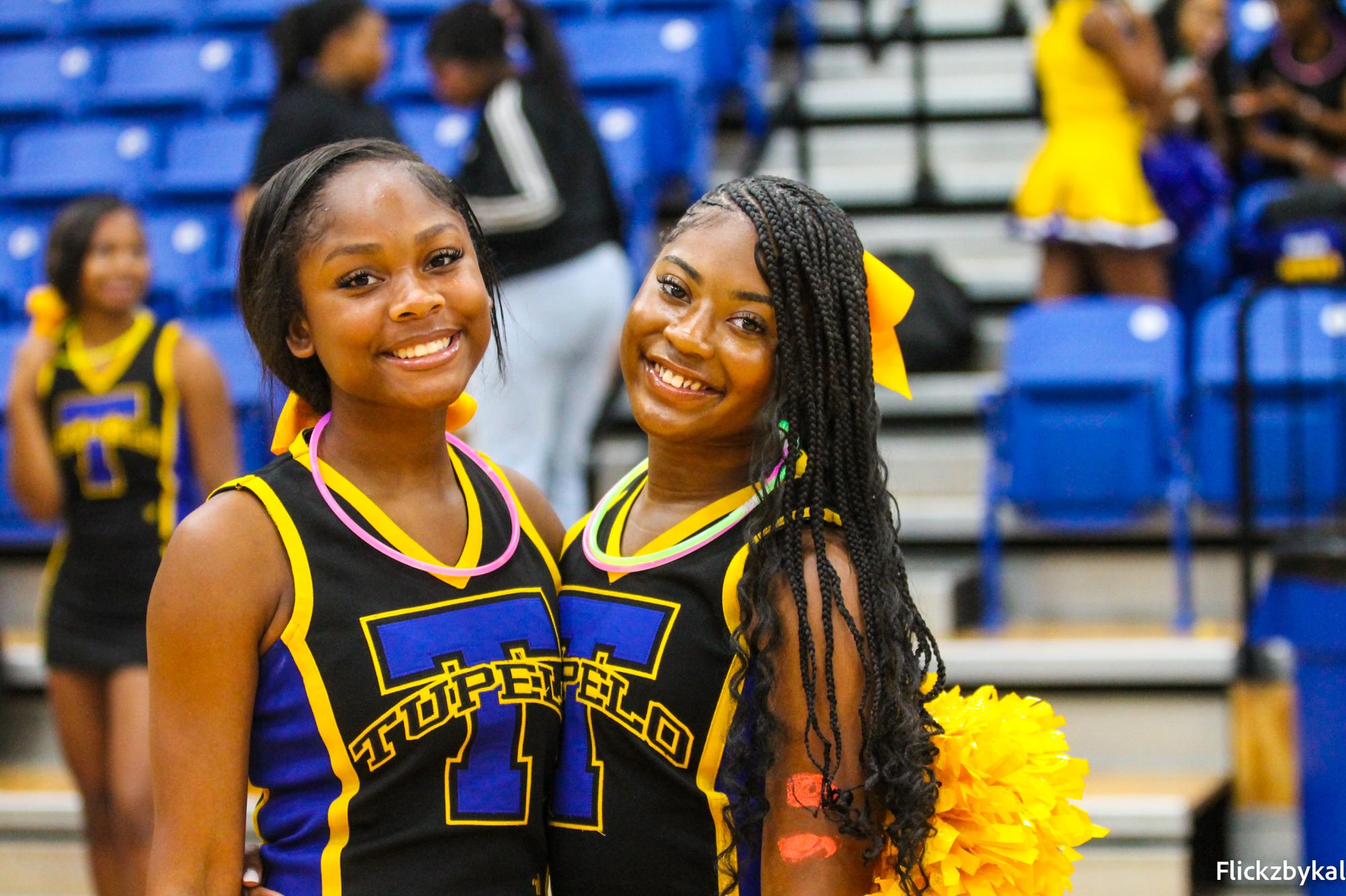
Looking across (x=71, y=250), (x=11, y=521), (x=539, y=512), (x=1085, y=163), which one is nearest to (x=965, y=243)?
(x=1085, y=163)

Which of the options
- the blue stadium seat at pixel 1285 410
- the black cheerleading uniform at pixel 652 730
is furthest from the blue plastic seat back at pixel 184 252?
the black cheerleading uniform at pixel 652 730

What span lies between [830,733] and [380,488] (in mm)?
533

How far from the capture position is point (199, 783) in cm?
152

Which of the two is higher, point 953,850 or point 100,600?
point 100,600

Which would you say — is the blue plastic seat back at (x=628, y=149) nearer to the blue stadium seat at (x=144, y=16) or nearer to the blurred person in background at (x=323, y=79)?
the blurred person in background at (x=323, y=79)

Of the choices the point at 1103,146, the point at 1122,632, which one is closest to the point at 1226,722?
the point at 1122,632

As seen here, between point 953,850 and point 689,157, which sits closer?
point 953,850

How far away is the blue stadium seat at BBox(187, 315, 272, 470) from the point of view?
4.87m

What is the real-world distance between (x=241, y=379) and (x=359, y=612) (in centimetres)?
369

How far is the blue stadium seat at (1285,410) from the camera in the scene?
422 cm

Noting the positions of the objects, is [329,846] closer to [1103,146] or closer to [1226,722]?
[1226,722]

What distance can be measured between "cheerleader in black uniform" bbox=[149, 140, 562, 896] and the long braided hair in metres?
0.23

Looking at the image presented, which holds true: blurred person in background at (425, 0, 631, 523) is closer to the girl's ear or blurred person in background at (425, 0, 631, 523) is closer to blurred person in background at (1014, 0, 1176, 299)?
blurred person in background at (1014, 0, 1176, 299)

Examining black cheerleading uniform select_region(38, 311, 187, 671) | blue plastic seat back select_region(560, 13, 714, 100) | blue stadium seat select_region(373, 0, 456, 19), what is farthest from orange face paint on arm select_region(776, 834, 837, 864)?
blue stadium seat select_region(373, 0, 456, 19)
